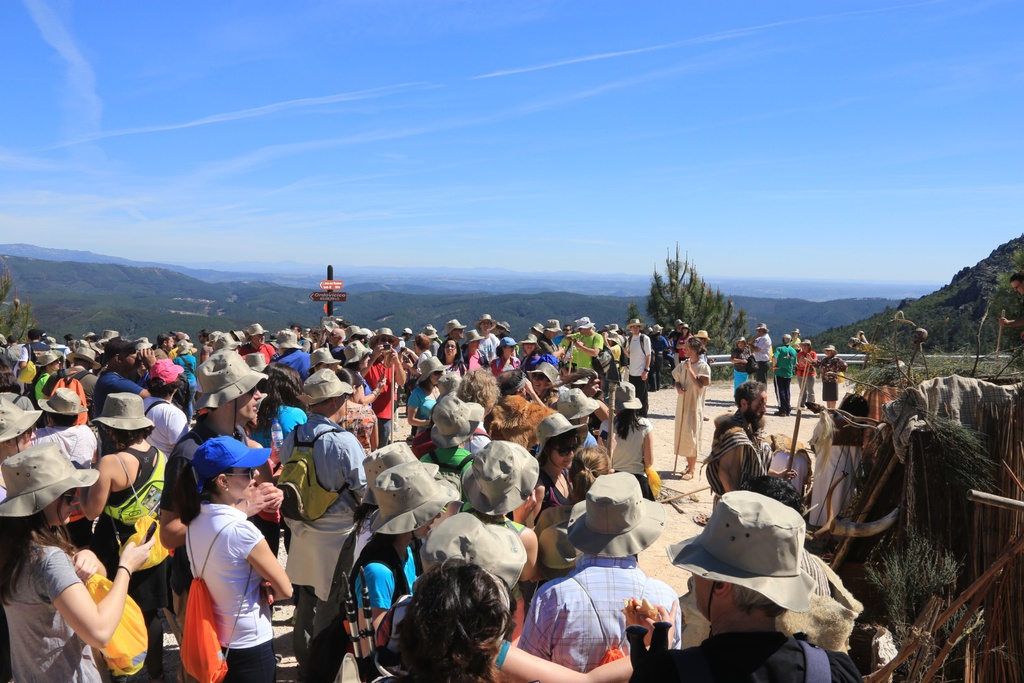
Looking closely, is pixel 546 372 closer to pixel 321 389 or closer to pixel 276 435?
pixel 276 435

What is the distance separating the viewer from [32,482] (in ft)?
9.75

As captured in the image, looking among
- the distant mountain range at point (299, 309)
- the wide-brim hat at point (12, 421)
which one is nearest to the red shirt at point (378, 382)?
the wide-brim hat at point (12, 421)

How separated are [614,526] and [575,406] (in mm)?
2514

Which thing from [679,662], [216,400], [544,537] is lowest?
[544,537]

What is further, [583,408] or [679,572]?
[679,572]

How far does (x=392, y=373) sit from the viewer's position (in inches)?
365

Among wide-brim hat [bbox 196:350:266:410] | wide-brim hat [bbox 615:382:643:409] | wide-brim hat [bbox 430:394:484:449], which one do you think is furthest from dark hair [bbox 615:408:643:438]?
wide-brim hat [bbox 196:350:266:410]

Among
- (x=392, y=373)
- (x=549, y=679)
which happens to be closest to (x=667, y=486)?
(x=392, y=373)

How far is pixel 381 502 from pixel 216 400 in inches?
65.7

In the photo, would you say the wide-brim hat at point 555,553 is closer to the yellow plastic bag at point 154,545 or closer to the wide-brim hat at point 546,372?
the yellow plastic bag at point 154,545

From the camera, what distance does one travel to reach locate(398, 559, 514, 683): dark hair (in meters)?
1.87

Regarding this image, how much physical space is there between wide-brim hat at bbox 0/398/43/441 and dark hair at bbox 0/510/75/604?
1479 mm

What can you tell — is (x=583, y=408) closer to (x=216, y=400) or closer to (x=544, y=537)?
(x=544, y=537)

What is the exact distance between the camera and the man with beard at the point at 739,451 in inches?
209
